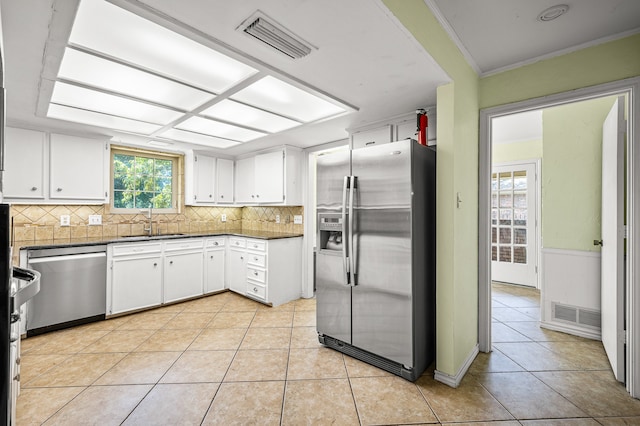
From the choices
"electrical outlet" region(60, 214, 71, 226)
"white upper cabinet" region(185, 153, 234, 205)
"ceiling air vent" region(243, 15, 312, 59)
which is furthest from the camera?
"white upper cabinet" region(185, 153, 234, 205)

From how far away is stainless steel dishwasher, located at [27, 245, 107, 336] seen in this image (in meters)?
2.92

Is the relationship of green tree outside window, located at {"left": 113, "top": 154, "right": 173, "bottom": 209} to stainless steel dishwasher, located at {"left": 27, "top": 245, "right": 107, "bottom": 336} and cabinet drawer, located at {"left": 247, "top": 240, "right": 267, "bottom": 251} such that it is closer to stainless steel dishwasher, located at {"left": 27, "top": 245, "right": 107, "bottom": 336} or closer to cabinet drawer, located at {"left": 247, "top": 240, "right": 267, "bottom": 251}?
stainless steel dishwasher, located at {"left": 27, "top": 245, "right": 107, "bottom": 336}

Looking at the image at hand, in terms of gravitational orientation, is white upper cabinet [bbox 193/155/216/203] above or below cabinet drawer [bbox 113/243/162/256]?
above

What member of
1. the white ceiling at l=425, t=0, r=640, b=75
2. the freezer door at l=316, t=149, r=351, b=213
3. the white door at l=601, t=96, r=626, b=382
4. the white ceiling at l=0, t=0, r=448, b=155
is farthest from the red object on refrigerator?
the white door at l=601, t=96, r=626, b=382

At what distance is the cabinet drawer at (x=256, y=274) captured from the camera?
12.9ft

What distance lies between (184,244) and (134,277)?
72cm

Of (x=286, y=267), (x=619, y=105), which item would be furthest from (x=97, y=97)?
(x=619, y=105)

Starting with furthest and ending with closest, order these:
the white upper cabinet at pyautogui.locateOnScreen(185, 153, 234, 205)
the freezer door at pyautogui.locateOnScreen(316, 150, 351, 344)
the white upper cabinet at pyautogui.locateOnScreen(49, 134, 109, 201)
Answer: the white upper cabinet at pyautogui.locateOnScreen(185, 153, 234, 205), the white upper cabinet at pyautogui.locateOnScreen(49, 134, 109, 201), the freezer door at pyautogui.locateOnScreen(316, 150, 351, 344)

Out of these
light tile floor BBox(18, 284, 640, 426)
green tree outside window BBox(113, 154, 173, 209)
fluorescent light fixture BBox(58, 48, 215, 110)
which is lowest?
light tile floor BBox(18, 284, 640, 426)

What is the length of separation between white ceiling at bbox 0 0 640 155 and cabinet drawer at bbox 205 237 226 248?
2.39 metres

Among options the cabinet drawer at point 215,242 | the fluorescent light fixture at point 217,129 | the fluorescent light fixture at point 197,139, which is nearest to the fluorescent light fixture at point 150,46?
the fluorescent light fixture at point 217,129

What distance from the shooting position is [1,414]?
28.4 inches

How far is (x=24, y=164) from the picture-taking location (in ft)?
10.3

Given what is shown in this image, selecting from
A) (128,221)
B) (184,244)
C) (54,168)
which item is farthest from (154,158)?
(184,244)
